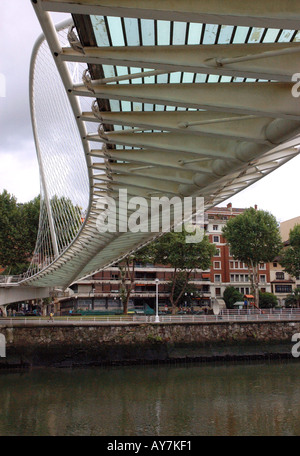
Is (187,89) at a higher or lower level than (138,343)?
higher

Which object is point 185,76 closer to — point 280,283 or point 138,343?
point 138,343

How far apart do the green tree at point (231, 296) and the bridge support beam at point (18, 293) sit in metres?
25.3

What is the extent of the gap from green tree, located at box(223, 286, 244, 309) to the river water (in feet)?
83.8

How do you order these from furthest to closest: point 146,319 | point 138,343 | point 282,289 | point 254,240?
1. point 282,289
2. point 254,240
3. point 146,319
4. point 138,343

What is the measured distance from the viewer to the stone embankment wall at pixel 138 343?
Result: 32.5 m

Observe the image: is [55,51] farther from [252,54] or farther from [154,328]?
[154,328]

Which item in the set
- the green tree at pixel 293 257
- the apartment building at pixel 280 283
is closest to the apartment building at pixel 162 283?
the apartment building at pixel 280 283

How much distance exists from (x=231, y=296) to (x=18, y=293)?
2863 cm

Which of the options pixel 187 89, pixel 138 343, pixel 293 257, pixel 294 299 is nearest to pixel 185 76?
pixel 187 89

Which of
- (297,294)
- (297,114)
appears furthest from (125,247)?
(297,294)

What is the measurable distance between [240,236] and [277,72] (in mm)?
47050

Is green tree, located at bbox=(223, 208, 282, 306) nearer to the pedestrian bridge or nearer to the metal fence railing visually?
the metal fence railing

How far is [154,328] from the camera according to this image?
34.7m

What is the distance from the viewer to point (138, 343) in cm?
3403
